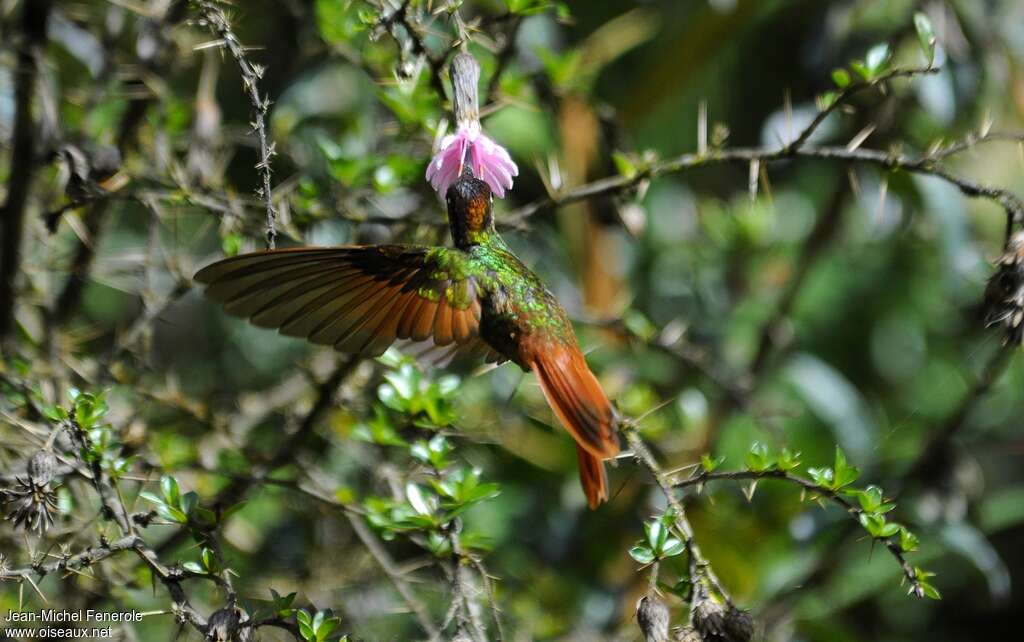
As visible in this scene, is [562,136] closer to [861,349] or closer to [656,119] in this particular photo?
[656,119]

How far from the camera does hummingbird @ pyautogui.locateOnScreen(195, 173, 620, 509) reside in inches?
58.2

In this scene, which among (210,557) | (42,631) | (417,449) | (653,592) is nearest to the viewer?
(653,592)

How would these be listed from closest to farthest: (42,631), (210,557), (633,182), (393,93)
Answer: (210,557)
(633,182)
(42,631)
(393,93)

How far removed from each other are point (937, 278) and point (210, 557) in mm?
2647

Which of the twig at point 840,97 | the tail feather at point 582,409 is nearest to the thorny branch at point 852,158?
the twig at point 840,97

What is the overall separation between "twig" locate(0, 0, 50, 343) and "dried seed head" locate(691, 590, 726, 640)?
1427 mm

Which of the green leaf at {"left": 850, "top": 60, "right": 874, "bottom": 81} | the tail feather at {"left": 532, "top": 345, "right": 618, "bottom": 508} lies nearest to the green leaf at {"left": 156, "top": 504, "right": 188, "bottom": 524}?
Answer: the tail feather at {"left": 532, "top": 345, "right": 618, "bottom": 508}

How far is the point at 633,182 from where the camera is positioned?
164 cm

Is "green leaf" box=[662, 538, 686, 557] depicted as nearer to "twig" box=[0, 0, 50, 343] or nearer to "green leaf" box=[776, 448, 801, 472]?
"green leaf" box=[776, 448, 801, 472]

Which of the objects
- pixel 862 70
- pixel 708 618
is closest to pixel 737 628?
pixel 708 618

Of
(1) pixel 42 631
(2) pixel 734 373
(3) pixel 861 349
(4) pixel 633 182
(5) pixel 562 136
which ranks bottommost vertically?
(3) pixel 861 349

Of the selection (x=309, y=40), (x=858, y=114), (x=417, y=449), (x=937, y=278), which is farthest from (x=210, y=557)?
(x=937, y=278)

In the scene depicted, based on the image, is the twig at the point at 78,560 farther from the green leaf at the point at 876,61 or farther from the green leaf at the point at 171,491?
the green leaf at the point at 876,61

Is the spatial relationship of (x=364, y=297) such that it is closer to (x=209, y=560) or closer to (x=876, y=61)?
(x=209, y=560)
